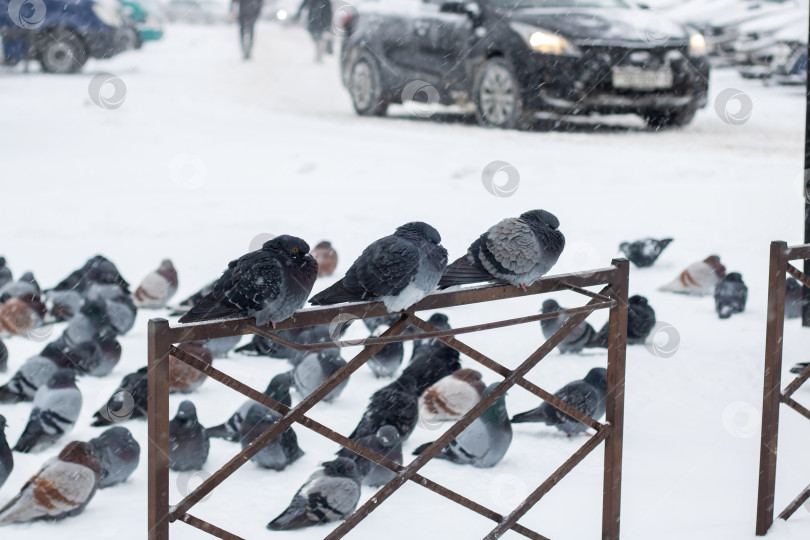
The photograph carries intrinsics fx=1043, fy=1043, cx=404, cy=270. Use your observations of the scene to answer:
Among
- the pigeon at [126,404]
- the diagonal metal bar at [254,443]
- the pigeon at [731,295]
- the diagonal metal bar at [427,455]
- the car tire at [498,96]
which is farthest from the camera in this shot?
the car tire at [498,96]

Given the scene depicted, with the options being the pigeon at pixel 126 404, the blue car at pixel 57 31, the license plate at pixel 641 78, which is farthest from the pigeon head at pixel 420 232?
the blue car at pixel 57 31

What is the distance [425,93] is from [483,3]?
1.57 m

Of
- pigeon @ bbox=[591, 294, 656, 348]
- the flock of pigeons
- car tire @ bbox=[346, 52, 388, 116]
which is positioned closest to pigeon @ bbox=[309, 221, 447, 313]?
the flock of pigeons

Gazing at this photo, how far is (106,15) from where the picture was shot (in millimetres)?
15586

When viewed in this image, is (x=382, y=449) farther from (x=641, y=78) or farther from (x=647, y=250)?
(x=641, y=78)

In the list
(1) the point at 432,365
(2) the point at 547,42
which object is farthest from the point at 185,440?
(2) the point at 547,42

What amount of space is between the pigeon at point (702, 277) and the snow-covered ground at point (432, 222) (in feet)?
0.36

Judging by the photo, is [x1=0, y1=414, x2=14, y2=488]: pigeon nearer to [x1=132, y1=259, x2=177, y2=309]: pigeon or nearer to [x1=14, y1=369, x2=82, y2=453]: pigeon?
[x1=14, y1=369, x2=82, y2=453]: pigeon

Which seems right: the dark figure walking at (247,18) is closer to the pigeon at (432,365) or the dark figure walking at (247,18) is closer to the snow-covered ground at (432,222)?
the snow-covered ground at (432,222)

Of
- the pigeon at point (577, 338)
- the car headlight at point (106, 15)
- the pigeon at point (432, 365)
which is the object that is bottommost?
the pigeon at point (577, 338)

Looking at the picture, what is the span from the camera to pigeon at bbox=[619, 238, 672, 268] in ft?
22.3

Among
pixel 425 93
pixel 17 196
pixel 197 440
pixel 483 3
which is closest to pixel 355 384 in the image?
pixel 197 440

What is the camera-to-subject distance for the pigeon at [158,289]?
636 cm

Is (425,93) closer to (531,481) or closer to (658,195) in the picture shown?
(658,195)
